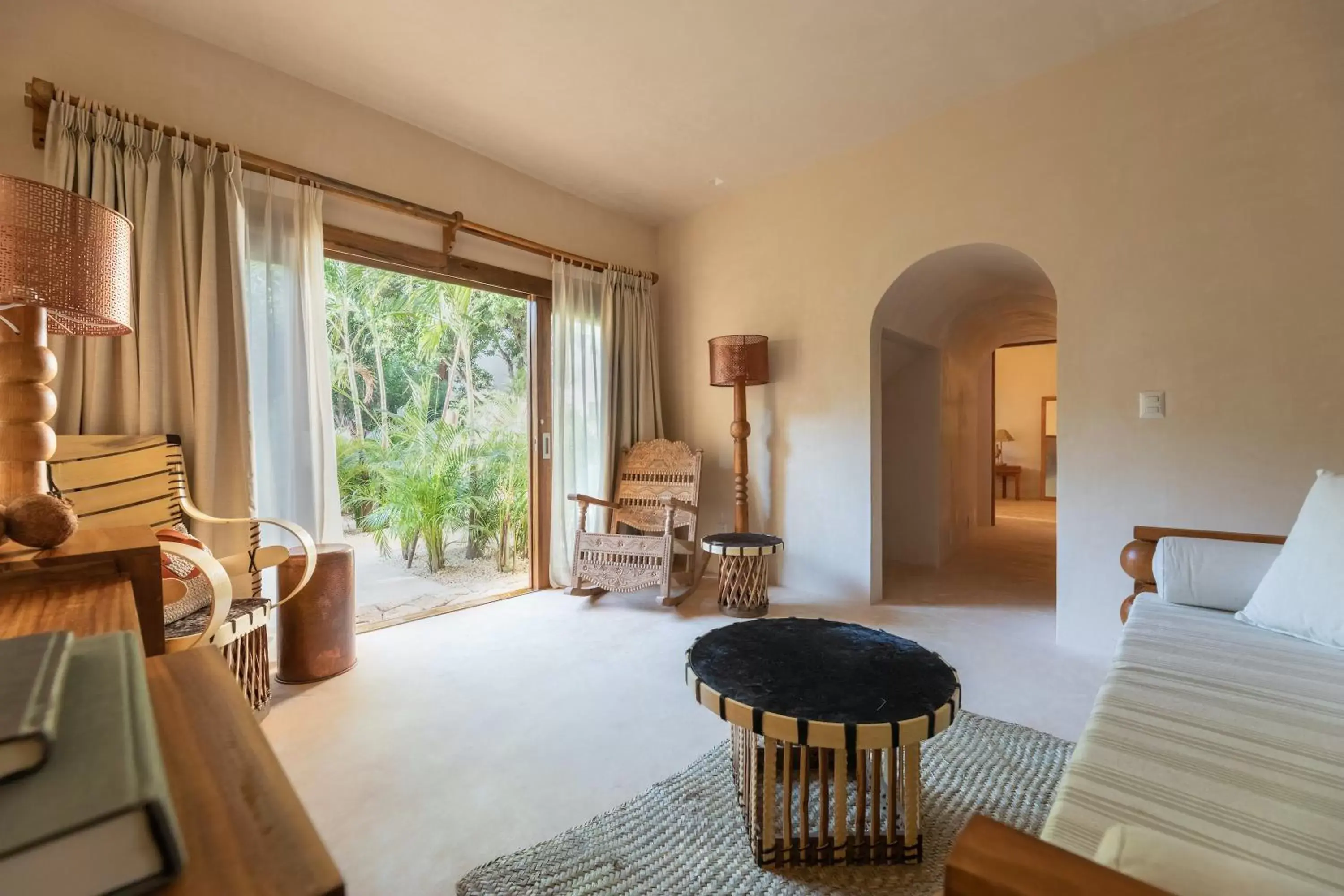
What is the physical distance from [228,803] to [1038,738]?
212 centimetres

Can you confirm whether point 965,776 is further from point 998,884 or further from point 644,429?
point 644,429

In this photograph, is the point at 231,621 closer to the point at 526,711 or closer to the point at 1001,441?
the point at 526,711

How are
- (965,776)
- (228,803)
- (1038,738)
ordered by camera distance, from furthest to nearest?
(1038,738) < (965,776) < (228,803)

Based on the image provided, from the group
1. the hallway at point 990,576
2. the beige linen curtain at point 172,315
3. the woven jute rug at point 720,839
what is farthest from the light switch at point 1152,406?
the beige linen curtain at point 172,315

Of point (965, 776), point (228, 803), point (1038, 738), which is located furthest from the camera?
point (1038, 738)

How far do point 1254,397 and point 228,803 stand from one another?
10.1 feet

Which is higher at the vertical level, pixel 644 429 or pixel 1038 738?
pixel 644 429

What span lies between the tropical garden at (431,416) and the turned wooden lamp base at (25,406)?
8.21 feet

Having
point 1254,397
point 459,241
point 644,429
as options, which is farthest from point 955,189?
point 459,241

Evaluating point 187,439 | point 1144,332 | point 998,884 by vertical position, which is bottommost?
point 998,884

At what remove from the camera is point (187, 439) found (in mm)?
2209

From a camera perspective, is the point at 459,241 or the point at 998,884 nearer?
the point at 998,884

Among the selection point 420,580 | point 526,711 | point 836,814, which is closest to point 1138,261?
point 836,814

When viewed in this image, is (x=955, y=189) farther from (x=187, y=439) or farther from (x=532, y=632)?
(x=187, y=439)
